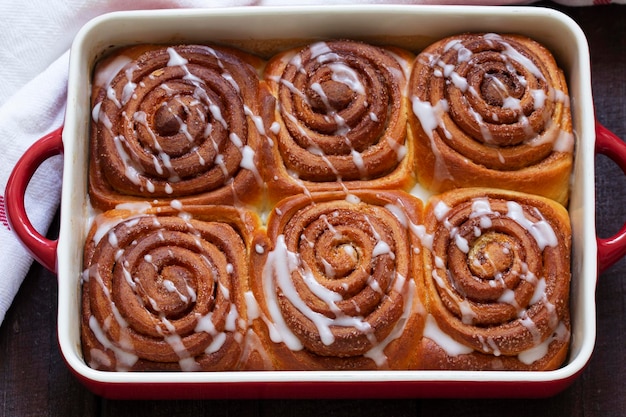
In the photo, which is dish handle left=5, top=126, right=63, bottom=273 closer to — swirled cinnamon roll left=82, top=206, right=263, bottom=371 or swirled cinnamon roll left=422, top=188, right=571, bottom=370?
swirled cinnamon roll left=82, top=206, right=263, bottom=371

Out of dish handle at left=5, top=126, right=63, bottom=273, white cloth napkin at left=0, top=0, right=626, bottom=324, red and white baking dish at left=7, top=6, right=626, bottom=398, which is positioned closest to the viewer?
red and white baking dish at left=7, top=6, right=626, bottom=398

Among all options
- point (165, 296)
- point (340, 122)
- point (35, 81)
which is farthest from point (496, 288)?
point (35, 81)

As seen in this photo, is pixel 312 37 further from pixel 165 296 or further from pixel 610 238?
pixel 610 238

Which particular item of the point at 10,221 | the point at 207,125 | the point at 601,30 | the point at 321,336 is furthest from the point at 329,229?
the point at 601,30

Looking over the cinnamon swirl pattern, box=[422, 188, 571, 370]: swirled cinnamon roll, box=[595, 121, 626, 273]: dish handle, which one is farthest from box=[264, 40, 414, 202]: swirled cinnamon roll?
box=[595, 121, 626, 273]: dish handle

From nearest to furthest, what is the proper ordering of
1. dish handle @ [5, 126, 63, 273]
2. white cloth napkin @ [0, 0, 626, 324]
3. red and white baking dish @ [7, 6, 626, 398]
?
red and white baking dish @ [7, 6, 626, 398]
dish handle @ [5, 126, 63, 273]
white cloth napkin @ [0, 0, 626, 324]

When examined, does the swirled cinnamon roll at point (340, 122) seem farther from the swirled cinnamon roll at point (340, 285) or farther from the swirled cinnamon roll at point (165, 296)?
the swirled cinnamon roll at point (165, 296)

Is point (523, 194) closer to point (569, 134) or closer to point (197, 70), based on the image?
point (569, 134)
